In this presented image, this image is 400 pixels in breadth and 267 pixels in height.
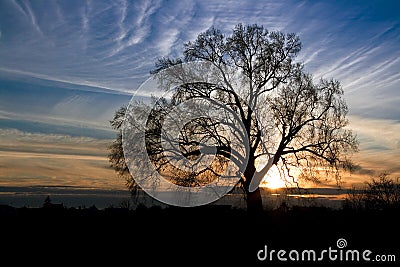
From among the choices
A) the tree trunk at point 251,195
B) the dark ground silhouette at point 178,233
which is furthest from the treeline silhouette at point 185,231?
the tree trunk at point 251,195

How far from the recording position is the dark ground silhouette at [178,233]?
12.4m

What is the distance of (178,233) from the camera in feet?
50.4

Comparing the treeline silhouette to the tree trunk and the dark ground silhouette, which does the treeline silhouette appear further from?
the tree trunk

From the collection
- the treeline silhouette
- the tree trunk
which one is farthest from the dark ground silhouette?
the tree trunk

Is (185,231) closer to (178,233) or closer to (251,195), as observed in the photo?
(178,233)

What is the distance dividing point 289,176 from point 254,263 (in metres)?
11.2

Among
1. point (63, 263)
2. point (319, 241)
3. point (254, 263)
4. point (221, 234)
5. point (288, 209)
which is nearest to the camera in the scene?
point (63, 263)

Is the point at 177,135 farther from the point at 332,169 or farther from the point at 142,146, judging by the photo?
the point at 332,169

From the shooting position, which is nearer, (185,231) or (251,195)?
(185,231)

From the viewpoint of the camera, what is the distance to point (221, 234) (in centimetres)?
1552

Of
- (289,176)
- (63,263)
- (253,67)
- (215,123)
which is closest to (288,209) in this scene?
(289,176)

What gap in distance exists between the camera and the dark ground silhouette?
40.5ft

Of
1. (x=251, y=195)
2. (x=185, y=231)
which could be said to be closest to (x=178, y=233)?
(x=185, y=231)

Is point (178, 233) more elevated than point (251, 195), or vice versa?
point (251, 195)
